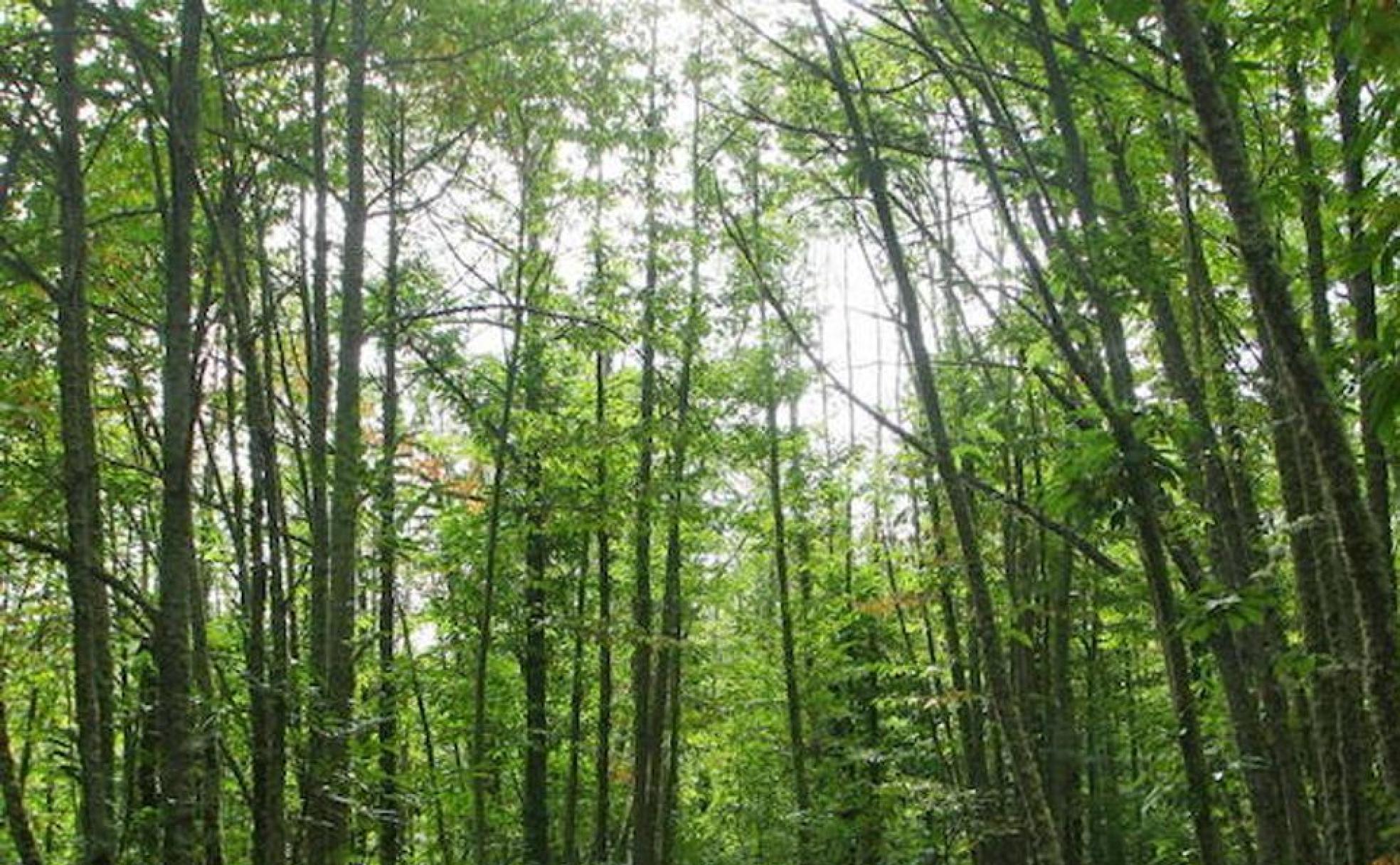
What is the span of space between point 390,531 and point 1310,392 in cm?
487

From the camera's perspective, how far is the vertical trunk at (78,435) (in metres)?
3.81

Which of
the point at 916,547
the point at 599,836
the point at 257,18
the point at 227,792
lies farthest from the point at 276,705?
the point at 916,547

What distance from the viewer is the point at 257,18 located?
18.3 ft

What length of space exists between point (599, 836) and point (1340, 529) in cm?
1051

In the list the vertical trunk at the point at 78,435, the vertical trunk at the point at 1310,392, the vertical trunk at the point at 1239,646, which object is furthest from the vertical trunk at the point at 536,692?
the vertical trunk at the point at 1310,392

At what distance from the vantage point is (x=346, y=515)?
5594mm

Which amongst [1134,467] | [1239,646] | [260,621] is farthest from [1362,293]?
[260,621]

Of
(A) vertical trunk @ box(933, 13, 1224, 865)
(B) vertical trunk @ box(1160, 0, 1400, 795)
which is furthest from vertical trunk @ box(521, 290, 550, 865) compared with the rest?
(B) vertical trunk @ box(1160, 0, 1400, 795)

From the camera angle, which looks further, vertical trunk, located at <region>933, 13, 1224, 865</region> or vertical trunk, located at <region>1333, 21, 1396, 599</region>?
vertical trunk, located at <region>933, 13, 1224, 865</region>

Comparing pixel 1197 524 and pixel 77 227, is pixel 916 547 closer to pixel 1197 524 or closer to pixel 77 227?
pixel 1197 524

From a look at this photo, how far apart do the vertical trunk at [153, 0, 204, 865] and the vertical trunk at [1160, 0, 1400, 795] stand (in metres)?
2.87

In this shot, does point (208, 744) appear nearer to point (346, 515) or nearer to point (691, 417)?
point (346, 515)

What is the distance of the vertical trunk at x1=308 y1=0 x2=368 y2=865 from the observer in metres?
4.86

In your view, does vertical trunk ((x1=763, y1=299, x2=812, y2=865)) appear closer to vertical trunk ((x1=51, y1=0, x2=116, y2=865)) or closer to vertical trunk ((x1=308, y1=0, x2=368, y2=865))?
vertical trunk ((x1=308, y1=0, x2=368, y2=865))
